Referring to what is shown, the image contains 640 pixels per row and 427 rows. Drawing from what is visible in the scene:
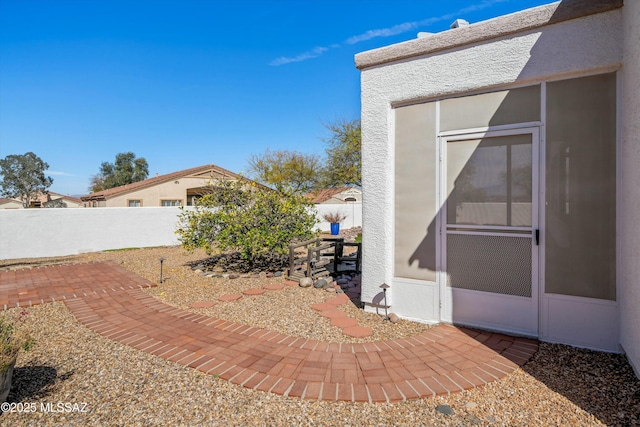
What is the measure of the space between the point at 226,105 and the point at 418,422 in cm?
2588

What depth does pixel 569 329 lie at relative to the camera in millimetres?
3922

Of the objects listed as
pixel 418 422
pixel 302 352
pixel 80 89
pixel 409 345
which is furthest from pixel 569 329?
pixel 80 89

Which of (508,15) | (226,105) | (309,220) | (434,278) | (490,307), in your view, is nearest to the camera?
(508,15)

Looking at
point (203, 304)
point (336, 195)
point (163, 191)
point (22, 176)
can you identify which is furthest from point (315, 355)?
point (22, 176)

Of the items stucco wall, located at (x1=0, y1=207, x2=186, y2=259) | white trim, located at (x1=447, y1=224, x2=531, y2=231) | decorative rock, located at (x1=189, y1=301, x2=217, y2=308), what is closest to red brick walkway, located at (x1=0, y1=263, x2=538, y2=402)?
decorative rock, located at (x1=189, y1=301, x2=217, y2=308)

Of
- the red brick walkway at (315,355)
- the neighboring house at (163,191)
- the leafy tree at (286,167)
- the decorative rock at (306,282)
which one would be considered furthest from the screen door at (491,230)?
the leafy tree at (286,167)

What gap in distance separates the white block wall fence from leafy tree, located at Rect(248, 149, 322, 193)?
16.9 meters

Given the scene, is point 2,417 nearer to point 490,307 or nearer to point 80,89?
point 490,307

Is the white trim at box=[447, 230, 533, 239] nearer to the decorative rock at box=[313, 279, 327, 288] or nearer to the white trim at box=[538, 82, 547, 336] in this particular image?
the white trim at box=[538, 82, 547, 336]

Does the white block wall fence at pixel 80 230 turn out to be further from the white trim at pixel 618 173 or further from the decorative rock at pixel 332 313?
the white trim at pixel 618 173

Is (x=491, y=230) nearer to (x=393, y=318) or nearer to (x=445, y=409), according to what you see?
(x=393, y=318)

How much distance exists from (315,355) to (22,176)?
2167 inches

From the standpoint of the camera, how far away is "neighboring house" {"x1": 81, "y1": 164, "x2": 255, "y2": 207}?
85.8 feet

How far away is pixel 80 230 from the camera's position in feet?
43.3
